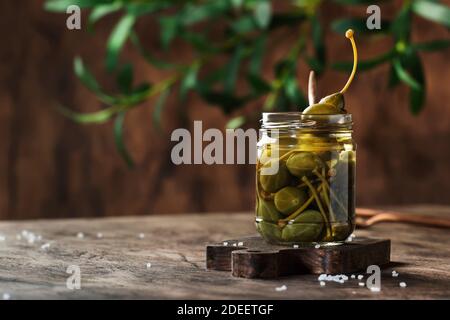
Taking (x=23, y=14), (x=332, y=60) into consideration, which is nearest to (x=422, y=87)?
(x=332, y=60)

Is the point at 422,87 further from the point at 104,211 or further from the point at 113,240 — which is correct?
the point at 104,211

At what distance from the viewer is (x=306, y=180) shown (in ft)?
3.07

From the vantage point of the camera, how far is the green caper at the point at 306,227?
943 mm

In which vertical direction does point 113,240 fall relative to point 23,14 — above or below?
below

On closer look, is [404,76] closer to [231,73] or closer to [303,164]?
[231,73]

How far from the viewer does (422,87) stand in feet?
5.29

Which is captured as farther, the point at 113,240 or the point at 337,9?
the point at 337,9

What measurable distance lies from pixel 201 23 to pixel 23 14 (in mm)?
466

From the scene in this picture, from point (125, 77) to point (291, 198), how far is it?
0.97 metres

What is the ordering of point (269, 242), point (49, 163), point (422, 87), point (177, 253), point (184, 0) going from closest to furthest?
1. point (269, 242)
2. point (177, 253)
3. point (422, 87)
4. point (184, 0)
5. point (49, 163)

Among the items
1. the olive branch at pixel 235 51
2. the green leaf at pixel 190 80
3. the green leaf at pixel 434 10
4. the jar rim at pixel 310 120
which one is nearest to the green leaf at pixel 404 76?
the olive branch at pixel 235 51

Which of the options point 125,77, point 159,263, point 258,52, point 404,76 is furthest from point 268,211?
point 258,52

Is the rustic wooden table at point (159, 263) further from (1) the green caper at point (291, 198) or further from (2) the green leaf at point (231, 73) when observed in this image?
(2) the green leaf at point (231, 73)

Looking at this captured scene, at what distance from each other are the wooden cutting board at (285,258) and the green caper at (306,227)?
15 mm
